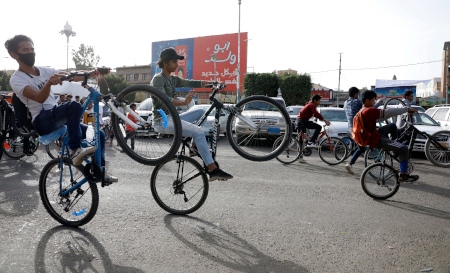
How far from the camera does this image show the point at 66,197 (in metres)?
4.84

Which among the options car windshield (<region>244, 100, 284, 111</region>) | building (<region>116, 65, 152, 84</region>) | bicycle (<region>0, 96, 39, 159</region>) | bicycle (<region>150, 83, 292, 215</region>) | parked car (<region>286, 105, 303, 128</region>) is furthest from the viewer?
building (<region>116, 65, 152, 84</region>)

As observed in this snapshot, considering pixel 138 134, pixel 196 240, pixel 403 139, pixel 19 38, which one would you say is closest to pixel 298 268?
pixel 196 240

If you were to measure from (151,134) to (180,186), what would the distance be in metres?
1.01

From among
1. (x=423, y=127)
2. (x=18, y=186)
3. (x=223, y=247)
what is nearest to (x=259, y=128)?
(x=223, y=247)

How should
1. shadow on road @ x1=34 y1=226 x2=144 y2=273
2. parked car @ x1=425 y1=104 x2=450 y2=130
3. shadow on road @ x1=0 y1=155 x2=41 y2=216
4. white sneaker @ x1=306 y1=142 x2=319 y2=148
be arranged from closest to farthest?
shadow on road @ x1=34 y1=226 x2=144 y2=273
shadow on road @ x1=0 y1=155 x2=41 y2=216
white sneaker @ x1=306 y1=142 x2=319 y2=148
parked car @ x1=425 y1=104 x2=450 y2=130

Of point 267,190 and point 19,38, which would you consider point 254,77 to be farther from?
point 19,38

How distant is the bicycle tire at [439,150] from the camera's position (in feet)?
29.4

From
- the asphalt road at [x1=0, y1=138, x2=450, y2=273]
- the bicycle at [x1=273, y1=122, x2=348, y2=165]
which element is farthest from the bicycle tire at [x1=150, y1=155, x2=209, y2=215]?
the bicycle at [x1=273, y1=122, x2=348, y2=165]

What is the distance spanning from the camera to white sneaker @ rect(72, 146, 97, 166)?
443 centimetres

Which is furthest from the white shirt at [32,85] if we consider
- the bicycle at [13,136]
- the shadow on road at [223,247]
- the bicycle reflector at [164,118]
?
the bicycle at [13,136]

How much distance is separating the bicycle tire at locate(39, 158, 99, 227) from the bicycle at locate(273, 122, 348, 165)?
6545mm

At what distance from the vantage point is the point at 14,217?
202 inches

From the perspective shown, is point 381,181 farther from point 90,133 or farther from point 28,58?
point 28,58

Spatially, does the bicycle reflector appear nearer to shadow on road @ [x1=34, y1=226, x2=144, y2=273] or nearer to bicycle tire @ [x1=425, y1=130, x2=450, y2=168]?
shadow on road @ [x1=34, y1=226, x2=144, y2=273]
